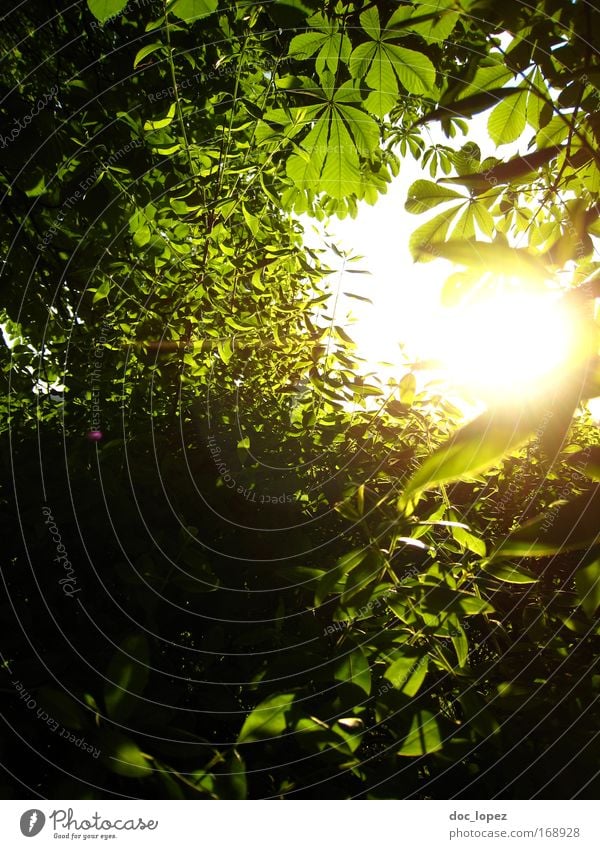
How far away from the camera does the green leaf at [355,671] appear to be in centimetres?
69

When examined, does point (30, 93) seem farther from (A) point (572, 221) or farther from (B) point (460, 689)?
(B) point (460, 689)

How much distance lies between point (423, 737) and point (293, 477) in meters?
0.73

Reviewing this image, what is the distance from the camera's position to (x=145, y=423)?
139 centimetres

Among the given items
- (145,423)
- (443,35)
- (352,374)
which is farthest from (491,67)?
(145,423)

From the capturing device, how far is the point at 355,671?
692 mm

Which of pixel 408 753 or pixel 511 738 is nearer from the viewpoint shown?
pixel 408 753

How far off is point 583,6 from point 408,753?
121cm

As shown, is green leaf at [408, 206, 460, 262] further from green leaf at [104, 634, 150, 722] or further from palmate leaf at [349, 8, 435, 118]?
green leaf at [104, 634, 150, 722]

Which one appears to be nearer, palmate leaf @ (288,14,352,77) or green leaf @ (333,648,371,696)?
green leaf @ (333,648,371,696)

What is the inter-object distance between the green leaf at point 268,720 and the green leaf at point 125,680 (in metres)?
0.14

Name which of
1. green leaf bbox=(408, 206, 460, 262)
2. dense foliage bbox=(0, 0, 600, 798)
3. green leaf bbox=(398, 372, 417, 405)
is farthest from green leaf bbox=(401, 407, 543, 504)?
green leaf bbox=(408, 206, 460, 262)

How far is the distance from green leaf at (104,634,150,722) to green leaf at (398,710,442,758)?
1.17 ft

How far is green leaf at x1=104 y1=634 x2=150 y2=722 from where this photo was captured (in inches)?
23.5

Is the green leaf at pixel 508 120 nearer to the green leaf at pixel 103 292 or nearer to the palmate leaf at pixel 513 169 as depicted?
the palmate leaf at pixel 513 169
